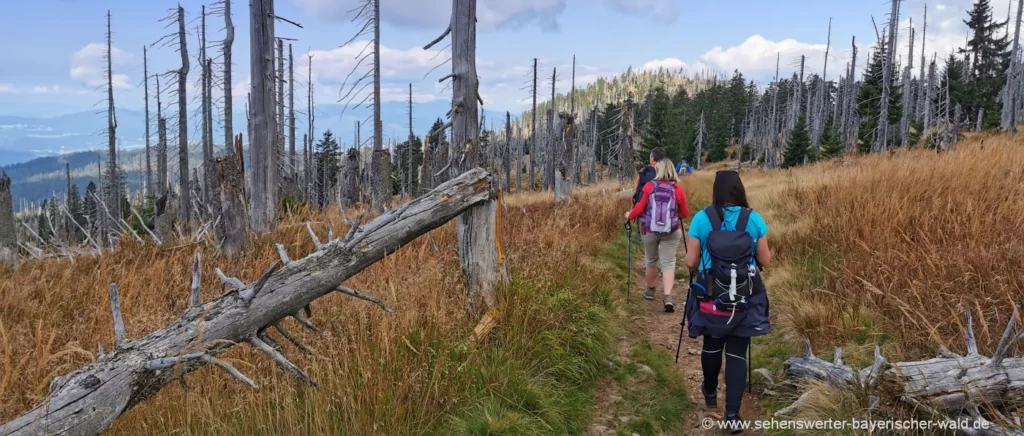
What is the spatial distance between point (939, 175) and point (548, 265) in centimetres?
522

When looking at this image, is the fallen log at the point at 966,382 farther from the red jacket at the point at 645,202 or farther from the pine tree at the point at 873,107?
the pine tree at the point at 873,107

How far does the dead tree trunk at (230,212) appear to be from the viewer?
587cm

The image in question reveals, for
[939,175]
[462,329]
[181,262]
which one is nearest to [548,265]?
[462,329]

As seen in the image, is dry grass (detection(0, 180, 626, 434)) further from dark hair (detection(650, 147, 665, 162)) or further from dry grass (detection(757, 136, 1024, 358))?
dry grass (detection(757, 136, 1024, 358))

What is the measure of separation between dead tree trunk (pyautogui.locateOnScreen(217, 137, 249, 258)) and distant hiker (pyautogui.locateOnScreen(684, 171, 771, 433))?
509 centimetres

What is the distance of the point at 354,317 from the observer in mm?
3646

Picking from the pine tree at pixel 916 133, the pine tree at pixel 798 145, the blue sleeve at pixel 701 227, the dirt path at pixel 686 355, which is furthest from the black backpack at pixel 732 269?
the pine tree at pixel 798 145

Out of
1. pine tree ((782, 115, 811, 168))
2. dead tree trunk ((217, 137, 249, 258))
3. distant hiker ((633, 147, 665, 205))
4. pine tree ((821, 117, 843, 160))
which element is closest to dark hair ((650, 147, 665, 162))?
distant hiker ((633, 147, 665, 205))

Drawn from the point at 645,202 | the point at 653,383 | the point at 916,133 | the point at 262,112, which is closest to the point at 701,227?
the point at 653,383

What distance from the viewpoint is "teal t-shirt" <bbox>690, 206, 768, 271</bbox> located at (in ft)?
11.5

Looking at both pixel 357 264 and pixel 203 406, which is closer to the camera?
pixel 203 406

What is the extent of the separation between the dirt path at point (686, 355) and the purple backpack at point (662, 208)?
3.43ft

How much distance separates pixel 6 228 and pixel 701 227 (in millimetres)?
7525

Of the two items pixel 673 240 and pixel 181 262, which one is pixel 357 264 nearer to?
pixel 181 262
